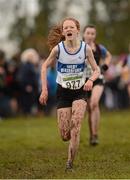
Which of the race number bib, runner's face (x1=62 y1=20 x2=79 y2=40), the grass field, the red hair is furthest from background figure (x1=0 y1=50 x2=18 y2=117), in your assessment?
runner's face (x1=62 y1=20 x2=79 y2=40)

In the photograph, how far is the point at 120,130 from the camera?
15.5m

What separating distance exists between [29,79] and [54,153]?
7983 mm

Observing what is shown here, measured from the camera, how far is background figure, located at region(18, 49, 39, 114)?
62.3 ft

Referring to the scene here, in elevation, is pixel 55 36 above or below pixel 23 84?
above

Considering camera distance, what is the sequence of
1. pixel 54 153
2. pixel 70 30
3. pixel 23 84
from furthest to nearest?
pixel 23 84 → pixel 54 153 → pixel 70 30

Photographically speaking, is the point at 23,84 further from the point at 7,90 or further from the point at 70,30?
the point at 70,30

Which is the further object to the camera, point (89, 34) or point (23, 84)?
point (23, 84)

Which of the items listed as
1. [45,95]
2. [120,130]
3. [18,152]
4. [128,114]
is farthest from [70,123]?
[128,114]

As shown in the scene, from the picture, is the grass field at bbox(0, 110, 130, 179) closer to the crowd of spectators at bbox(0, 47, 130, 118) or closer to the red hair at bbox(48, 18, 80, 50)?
the crowd of spectators at bbox(0, 47, 130, 118)

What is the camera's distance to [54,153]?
1138cm

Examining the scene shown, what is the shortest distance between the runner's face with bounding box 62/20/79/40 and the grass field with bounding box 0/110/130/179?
196 centimetres

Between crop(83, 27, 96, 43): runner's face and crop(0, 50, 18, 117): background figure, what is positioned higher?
crop(83, 27, 96, 43): runner's face

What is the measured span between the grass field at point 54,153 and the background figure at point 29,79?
1.76 m

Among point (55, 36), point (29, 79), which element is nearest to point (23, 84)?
point (29, 79)
